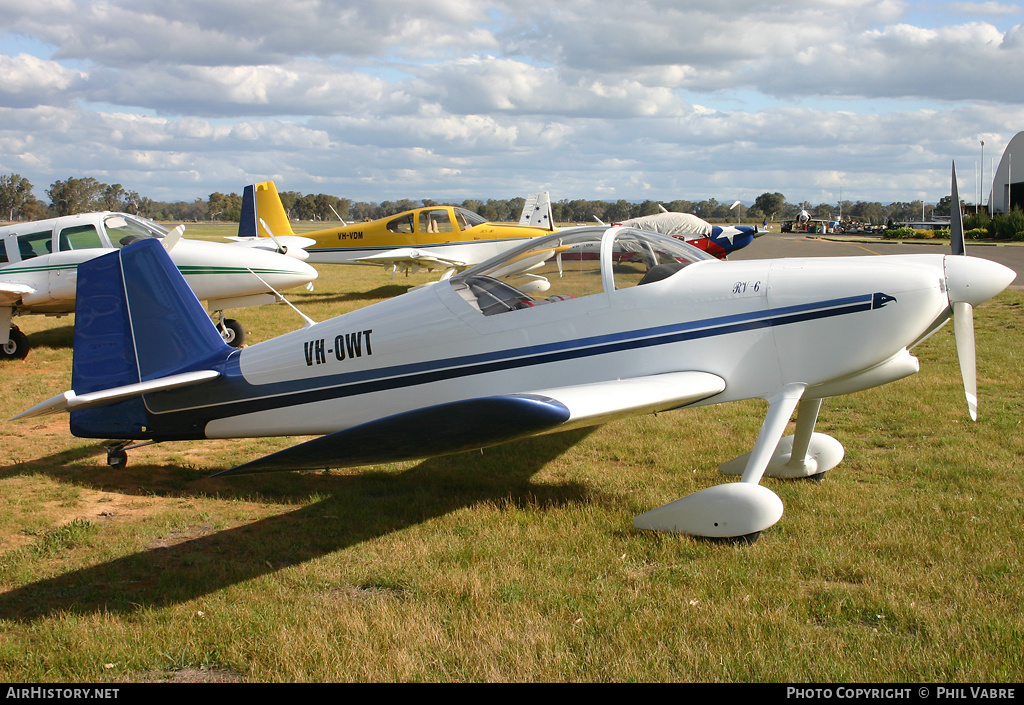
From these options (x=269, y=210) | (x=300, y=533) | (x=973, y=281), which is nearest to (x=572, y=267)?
(x=973, y=281)

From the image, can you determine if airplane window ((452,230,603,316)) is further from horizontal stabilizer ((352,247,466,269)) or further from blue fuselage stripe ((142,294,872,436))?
horizontal stabilizer ((352,247,466,269))

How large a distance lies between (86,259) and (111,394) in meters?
8.68

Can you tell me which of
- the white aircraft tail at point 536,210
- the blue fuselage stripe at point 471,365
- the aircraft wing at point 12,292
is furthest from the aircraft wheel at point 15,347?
the white aircraft tail at point 536,210

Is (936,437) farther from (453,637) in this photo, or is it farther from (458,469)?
(453,637)

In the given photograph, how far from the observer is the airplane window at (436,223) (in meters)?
20.3

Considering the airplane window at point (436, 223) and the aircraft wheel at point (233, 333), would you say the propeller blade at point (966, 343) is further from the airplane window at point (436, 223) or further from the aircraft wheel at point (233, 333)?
the airplane window at point (436, 223)

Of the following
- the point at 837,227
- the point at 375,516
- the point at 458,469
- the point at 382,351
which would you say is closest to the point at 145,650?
the point at 375,516

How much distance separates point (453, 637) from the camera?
3291 millimetres

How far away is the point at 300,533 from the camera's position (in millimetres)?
4691

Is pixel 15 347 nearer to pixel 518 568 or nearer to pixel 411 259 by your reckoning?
pixel 411 259

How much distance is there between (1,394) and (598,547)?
28.3 ft

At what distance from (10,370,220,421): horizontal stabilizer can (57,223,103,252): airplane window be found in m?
7.64

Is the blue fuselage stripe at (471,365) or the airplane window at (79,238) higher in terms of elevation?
the airplane window at (79,238)

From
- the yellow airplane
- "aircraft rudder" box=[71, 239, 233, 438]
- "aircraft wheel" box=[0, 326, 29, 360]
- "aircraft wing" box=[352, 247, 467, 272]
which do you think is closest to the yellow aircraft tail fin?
the yellow airplane
